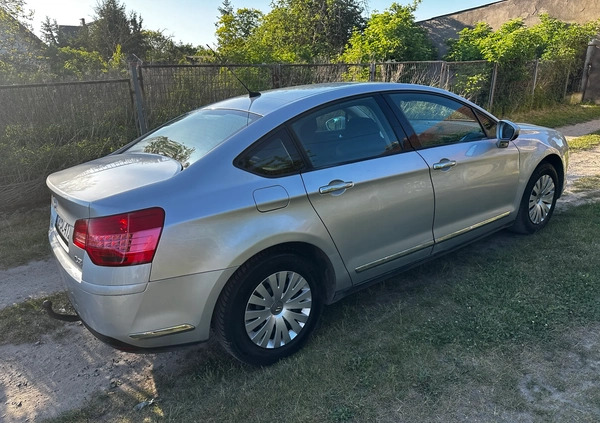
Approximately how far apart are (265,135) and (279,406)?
159 centimetres

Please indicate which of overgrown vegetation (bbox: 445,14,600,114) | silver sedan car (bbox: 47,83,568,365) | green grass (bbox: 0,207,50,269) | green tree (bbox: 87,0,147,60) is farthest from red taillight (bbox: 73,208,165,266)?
green tree (bbox: 87,0,147,60)

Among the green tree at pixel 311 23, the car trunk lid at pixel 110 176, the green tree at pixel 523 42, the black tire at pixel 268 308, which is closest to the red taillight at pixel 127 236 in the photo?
the car trunk lid at pixel 110 176

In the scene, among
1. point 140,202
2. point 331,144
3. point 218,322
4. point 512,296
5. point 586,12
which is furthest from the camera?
point 586,12

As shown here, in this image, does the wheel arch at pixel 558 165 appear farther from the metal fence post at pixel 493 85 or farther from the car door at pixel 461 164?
the metal fence post at pixel 493 85

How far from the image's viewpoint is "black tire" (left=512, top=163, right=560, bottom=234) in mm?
4270

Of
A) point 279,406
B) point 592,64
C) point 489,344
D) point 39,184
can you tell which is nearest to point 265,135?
point 279,406

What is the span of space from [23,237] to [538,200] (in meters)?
5.61

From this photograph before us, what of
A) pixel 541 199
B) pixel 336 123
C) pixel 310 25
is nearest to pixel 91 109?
pixel 336 123

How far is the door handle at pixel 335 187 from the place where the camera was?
9.21 feet

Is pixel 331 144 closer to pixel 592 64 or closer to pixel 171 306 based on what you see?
pixel 171 306

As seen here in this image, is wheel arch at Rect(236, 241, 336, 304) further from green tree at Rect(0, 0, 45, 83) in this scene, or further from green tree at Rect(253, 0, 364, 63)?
green tree at Rect(253, 0, 364, 63)

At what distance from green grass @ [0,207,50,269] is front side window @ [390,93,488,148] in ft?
12.8

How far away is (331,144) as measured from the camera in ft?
9.89

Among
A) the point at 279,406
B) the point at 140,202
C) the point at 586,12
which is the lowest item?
the point at 279,406
